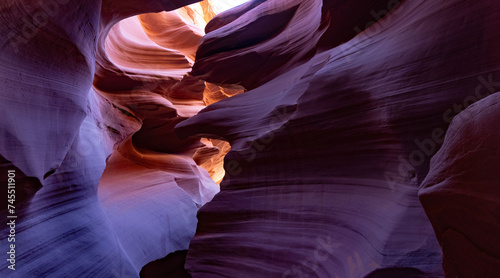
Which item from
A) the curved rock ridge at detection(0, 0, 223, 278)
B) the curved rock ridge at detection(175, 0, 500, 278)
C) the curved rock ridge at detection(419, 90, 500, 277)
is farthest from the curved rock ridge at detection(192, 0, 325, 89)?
the curved rock ridge at detection(419, 90, 500, 277)

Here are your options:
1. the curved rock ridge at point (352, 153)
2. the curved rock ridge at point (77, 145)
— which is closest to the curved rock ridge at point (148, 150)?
the curved rock ridge at point (77, 145)

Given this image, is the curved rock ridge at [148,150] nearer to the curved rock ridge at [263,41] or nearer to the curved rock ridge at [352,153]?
the curved rock ridge at [352,153]

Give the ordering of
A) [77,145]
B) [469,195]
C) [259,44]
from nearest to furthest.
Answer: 1. [469,195]
2. [77,145]
3. [259,44]

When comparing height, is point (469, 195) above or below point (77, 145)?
below

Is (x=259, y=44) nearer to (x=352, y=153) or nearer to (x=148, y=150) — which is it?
(x=352, y=153)

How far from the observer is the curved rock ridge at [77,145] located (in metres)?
2.37

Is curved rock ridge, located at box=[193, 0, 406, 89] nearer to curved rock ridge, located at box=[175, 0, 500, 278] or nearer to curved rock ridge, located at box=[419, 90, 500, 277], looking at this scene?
curved rock ridge, located at box=[175, 0, 500, 278]

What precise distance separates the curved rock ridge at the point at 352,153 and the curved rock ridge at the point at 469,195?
0.04 metres

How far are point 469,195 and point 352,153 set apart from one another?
4.86 ft

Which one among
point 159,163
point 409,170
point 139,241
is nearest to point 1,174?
point 139,241

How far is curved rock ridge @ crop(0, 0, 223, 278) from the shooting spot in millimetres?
2371

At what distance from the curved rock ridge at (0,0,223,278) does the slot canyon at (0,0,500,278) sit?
2cm

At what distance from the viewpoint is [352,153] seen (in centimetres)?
252

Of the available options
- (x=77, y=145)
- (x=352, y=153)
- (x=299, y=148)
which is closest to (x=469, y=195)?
(x=352, y=153)
